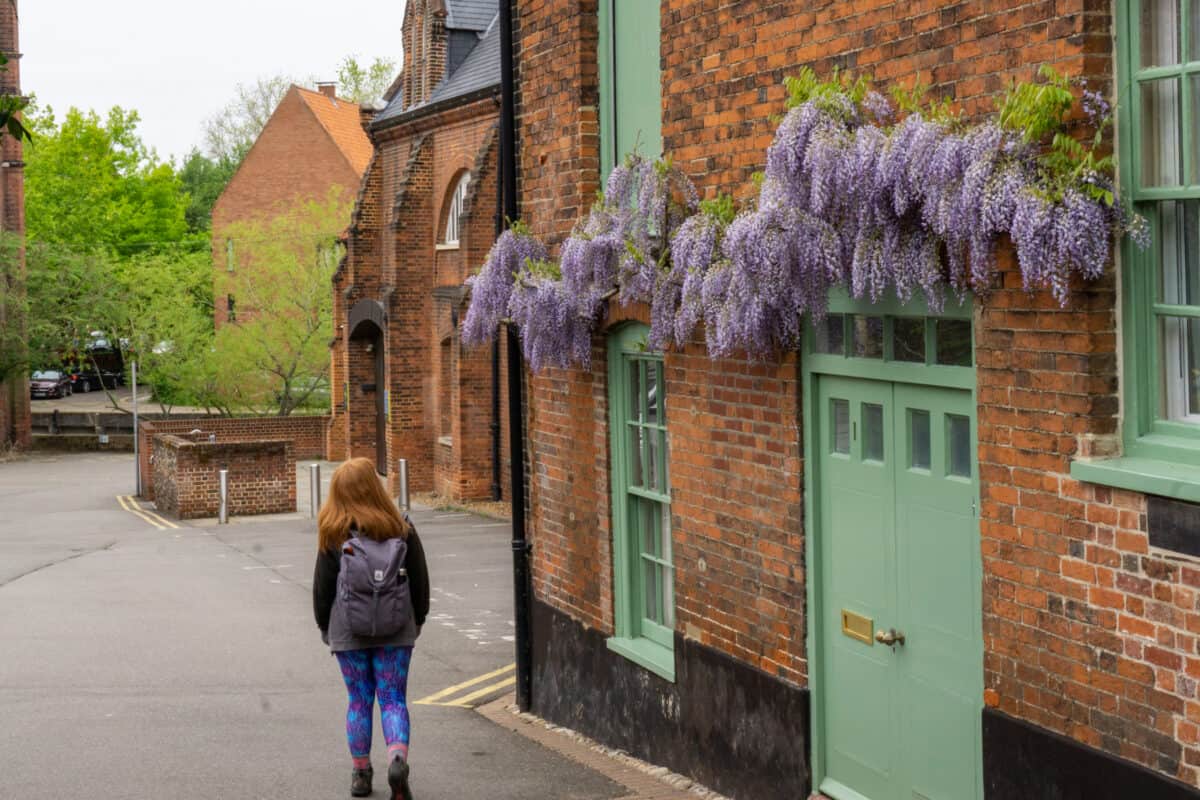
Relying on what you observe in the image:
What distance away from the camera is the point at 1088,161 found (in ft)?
16.9

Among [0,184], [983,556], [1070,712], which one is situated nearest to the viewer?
[1070,712]

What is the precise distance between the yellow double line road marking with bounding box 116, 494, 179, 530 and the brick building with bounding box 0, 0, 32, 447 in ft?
48.3

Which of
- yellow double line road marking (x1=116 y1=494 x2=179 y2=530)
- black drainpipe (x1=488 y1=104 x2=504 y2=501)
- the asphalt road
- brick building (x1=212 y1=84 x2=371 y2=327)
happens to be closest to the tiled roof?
black drainpipe (x1=488 y1=104 x2=504 y2=501)

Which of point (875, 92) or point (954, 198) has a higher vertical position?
point (875, 92)

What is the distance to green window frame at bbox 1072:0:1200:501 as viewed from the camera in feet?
16.5

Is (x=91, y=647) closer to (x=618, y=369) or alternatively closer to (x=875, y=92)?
(x=618, y=369)

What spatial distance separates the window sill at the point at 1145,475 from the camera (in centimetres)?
489

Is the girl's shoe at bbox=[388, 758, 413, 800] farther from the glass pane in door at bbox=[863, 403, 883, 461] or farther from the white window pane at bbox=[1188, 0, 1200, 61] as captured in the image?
the white window pane at bbox=[1188, 0, 1200, 61]

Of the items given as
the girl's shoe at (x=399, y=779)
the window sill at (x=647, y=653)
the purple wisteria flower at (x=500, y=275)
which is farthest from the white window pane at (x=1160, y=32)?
the purple wisteria flower at (x=500, y=275)

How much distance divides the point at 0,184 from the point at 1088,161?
161 ft

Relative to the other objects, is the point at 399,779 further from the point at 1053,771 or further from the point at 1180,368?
the point at 1180,368

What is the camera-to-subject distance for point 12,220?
49.0 m

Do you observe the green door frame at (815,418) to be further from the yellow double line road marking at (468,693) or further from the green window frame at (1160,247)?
the yellow double line road marking at (468,693)

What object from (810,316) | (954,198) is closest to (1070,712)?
(954,198)
